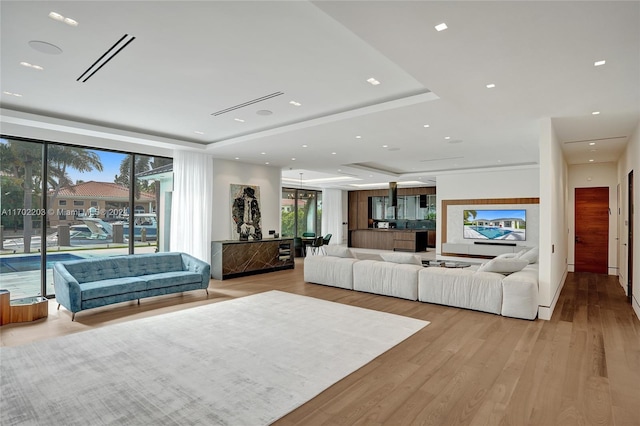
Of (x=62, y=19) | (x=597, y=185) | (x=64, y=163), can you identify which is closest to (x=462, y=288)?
(x=62, y=19)

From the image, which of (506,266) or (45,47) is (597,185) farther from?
(45,47)

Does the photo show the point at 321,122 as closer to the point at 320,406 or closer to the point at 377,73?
the point at 377,73

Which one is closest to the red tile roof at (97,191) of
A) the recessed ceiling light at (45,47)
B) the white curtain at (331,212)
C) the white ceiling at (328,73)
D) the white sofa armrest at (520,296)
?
the white ceiling at (328,73)

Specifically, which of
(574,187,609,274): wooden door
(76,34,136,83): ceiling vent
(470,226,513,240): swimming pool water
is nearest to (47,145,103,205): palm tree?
(76,34,136,83): ceiling vent

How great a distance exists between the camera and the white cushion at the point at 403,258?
634cm

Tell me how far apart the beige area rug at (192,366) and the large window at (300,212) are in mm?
9676

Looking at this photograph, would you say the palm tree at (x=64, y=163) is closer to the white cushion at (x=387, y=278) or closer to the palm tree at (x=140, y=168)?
the palm tree at (x=140, y=168)

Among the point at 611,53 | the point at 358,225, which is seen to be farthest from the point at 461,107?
the point at 358,225

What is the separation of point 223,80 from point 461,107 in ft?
9.68

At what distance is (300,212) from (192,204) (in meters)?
7.94

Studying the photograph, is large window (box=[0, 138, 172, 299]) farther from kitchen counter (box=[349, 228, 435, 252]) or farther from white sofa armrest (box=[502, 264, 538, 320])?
kitchen counter (box=[349, 228, 435, 252])

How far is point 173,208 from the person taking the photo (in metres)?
7.61

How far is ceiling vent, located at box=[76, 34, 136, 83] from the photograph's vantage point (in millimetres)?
3179

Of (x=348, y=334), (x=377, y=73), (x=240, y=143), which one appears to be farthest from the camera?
(x=240, y=143)
